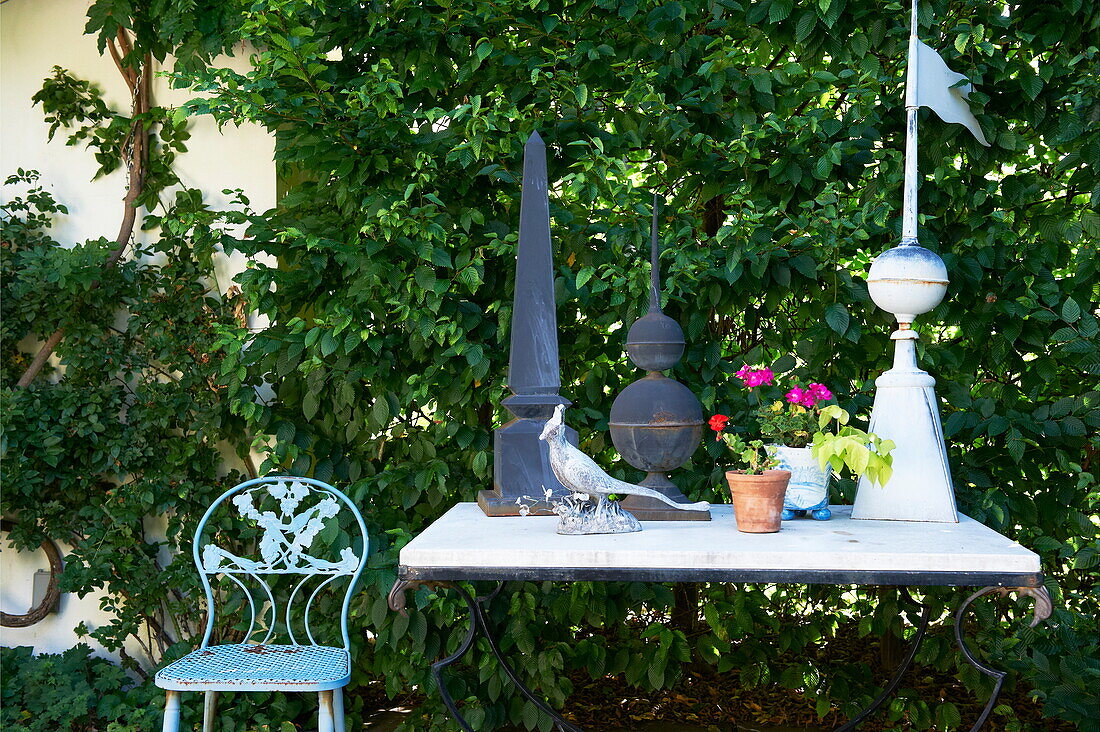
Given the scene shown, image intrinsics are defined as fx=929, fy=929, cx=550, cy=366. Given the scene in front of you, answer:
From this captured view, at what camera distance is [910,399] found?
2203 millimetres

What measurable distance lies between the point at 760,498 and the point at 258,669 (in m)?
1.34

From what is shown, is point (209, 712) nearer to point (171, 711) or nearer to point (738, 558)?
point (171, 711)

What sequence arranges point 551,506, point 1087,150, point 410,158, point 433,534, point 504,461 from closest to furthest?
point 433,534
point 551,506
point 504,461
point 1087,150
point 410,158

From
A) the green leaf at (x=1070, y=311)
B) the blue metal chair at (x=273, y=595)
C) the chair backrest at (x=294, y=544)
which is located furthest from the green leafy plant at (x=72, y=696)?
the green leaf at (x=1070, y=311)

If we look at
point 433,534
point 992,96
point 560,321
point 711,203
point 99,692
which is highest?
point 992,96

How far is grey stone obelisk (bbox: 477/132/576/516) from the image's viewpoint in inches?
93.4

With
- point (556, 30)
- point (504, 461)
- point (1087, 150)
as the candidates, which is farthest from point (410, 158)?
point (1087, 150)

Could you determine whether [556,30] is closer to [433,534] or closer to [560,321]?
[560,321]

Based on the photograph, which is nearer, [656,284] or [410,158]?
[656,284]

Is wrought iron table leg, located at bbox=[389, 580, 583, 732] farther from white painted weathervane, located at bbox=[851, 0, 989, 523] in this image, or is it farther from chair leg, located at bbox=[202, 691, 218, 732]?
white painted weathervane, located at bbox=[851, 0, 989, 523]

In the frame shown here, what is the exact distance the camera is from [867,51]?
288cm

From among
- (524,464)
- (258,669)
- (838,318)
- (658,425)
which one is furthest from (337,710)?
(838,318)

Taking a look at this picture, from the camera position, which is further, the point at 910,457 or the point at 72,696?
the point at 72,696

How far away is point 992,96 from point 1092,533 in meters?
1.35
